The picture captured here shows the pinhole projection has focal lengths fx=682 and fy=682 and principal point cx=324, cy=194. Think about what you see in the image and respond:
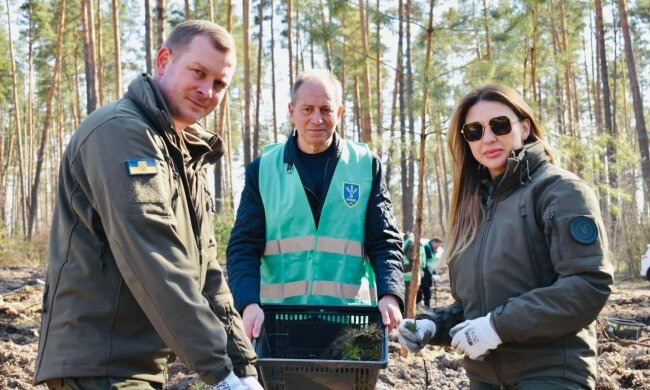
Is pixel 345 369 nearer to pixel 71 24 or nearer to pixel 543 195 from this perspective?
pixel 543 195

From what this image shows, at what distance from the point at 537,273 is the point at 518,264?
0.08 m

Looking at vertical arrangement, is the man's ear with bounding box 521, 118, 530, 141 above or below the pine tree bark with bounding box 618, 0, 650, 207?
below

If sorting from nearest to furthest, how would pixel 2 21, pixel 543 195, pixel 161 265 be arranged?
pixel 161 265, pixel 543 195, pixel 2 21

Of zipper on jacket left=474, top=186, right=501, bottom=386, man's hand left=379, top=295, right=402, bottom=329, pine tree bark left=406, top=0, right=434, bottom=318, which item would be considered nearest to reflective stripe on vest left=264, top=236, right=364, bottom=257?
man's hand left=379, top=295, right=402, bottom=329

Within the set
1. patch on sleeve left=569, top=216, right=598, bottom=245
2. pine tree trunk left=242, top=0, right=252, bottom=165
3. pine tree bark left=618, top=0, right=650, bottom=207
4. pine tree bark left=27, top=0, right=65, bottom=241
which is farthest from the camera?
pine tree bark left=27, top=0, right=65, bottom=241

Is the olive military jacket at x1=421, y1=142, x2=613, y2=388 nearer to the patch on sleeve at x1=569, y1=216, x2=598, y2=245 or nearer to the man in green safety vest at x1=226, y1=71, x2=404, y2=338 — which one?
the patch on sleeve at x1=569, y1=216, x2=598, y2=245

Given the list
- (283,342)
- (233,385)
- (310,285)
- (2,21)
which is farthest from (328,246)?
(2,21)

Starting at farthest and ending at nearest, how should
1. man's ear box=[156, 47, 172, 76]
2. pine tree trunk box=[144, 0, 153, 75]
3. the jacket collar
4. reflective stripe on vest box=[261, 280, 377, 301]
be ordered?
pine tree trunk box=[144, 0, 153, 75], reflective stripe on vest box=[261, 280, 377, 301], man's ear box=[156, 47, 172, 76], the jacket collar

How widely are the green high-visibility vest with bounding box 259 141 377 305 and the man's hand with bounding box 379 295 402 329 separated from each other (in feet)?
0.95

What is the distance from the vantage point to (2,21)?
31625mm

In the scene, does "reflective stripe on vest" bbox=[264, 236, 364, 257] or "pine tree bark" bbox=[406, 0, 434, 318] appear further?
"pine tree bark" bbox=[406, 0, 434, 318]

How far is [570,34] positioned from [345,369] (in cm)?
2943

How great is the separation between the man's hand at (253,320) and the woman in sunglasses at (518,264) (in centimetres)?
67

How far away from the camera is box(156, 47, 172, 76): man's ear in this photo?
8.11 ft
